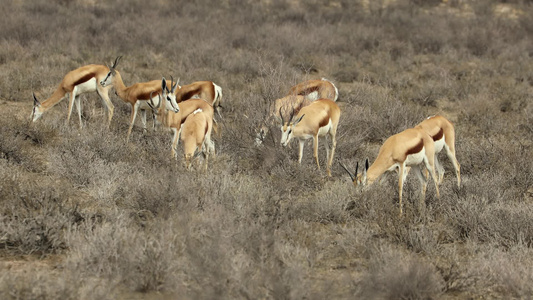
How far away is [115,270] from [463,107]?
332 inches

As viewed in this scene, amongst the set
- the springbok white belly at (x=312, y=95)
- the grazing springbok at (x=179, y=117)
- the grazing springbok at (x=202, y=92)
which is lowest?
the springbok white belly at (x=312, y=95)

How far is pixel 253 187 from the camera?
625cm

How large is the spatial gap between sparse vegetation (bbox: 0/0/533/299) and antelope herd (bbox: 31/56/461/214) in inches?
8.9

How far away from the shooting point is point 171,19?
17141 millimetres

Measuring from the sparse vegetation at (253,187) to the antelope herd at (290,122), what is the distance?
0.23 metres

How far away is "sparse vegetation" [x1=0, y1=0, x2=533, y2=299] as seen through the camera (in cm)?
429

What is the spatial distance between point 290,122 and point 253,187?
1599 mm

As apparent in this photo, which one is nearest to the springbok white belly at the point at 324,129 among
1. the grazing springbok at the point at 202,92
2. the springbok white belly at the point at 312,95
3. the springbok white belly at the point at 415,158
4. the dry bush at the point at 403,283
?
the springbok white belly at the point at 312,95

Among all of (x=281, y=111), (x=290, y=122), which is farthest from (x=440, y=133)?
(x=281, y=111)

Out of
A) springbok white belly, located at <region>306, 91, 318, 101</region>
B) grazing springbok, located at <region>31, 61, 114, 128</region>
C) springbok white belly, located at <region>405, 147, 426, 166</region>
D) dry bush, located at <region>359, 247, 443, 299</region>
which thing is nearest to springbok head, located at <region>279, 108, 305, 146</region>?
springbok white belly, located at <region>405, 147, 426, 166</region>

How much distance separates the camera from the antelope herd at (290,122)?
6262mm

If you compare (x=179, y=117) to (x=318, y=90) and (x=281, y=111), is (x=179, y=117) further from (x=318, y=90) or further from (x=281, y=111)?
(x=318, y=90)

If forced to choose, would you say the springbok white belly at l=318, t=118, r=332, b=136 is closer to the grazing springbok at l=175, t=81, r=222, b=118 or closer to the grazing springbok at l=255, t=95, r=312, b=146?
the grazing springbok at l=255, t=95, r=312, b=146

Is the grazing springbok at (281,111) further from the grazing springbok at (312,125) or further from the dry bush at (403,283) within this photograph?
the dry bush at (403,283)
